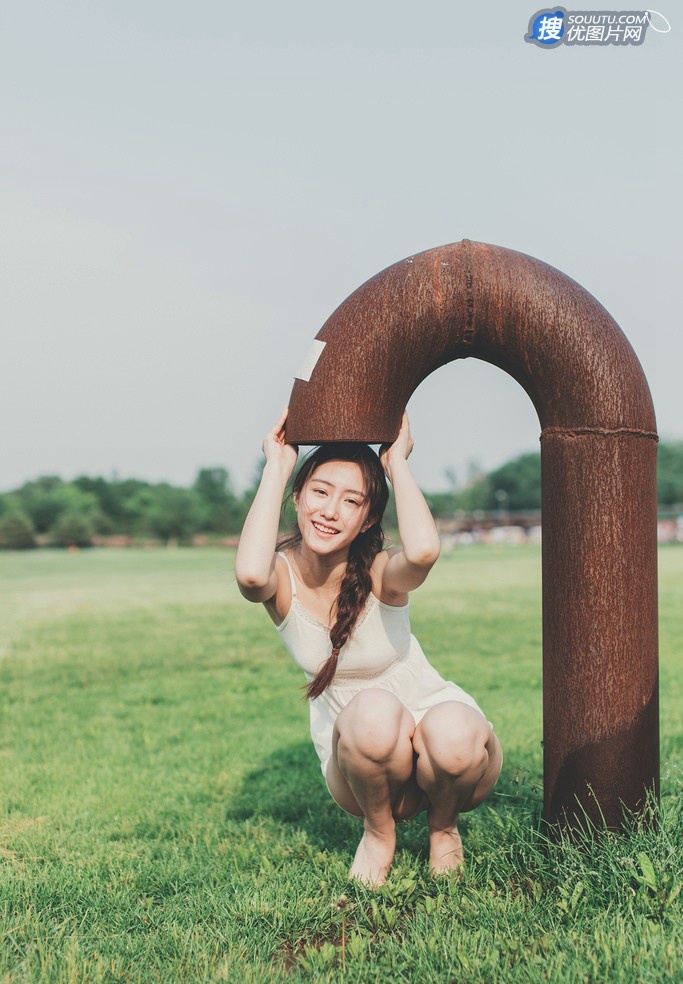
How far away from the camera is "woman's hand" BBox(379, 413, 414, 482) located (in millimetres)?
3756

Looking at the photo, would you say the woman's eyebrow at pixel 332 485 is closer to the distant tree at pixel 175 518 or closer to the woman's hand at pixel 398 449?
the woman's hand at pixel 398 449

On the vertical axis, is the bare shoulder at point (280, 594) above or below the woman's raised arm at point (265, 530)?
below

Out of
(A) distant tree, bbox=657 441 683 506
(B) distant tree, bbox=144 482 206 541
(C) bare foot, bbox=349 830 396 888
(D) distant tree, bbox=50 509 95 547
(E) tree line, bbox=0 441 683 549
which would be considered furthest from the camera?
(A) distant tree, bbox=657 441 683 506

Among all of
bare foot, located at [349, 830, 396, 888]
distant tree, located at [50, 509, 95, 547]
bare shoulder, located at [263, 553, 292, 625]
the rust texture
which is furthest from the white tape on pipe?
distant tree, located at [50, 509, 95, 547]

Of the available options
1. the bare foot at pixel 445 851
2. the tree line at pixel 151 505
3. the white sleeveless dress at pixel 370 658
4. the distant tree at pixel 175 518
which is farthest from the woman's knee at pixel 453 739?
the distant tree at pixel 175 518

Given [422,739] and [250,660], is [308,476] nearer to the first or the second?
[422,739]

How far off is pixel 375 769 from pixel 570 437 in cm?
A: 155

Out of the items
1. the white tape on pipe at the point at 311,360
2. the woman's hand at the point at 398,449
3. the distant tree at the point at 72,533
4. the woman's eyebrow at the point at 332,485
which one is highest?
the white tape on pipe at the point at 311,360

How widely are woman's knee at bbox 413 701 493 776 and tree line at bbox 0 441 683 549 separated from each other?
64172mm

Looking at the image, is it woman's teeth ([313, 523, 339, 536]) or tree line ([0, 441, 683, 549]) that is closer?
woman's teeth ([313, 523, 339, 536])

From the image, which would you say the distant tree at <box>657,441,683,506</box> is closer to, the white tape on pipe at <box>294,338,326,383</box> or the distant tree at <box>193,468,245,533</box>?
the distant tree at <box>193,468,245,533</box>

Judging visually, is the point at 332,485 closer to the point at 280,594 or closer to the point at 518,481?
the point at 280,594

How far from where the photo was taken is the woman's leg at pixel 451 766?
3.51 metres

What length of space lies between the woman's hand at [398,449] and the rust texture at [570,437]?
0.12 meters
